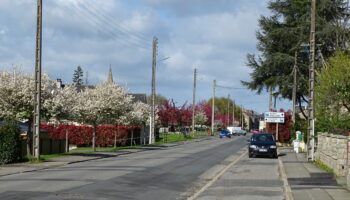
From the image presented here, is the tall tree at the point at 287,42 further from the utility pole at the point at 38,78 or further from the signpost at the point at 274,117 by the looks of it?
the utility pole at the point at 38,78

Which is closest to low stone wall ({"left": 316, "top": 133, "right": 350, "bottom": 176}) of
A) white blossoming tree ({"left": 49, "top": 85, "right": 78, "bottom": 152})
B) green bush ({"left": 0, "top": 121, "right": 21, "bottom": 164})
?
white blossoming tree ({"left": 49, "top": 85, "right": 78, "bottom": 152})

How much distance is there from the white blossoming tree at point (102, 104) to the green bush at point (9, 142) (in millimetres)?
11549

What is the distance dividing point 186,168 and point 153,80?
96.2ft

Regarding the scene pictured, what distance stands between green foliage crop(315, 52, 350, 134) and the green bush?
15837 millimetres

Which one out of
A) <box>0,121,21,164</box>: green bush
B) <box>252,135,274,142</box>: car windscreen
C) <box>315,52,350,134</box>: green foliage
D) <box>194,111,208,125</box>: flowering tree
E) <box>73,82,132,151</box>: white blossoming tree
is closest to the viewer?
<box>0,121,21,164</box>: green bush

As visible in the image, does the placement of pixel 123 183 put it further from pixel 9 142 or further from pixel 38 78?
pixel 38 78

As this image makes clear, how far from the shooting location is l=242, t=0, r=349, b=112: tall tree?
4897cm

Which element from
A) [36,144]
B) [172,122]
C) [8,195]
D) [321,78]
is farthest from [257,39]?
[8,195]

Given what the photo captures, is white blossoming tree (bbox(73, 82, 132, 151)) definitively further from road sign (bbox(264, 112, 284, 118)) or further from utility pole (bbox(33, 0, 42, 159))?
road sign (bbox(264, 112, 284, 118))

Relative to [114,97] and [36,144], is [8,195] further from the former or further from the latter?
[114,97]

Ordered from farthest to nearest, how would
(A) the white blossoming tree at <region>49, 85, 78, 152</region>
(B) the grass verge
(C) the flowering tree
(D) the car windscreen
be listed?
(C) the flowering tree < (D) the car windscreen < (A) the white blossoming tree at <region>49, 85, 78, 152</region> < (B) the grass verge

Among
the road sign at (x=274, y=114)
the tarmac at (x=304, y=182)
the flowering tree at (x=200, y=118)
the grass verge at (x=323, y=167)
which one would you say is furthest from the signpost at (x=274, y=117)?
the flowering tree at (x=200, y=118)

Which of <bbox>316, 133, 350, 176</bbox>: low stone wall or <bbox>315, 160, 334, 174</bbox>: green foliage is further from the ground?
<bbox>316, 133, 350, 176</bbox>: low stone wall

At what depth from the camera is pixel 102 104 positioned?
39.7m
